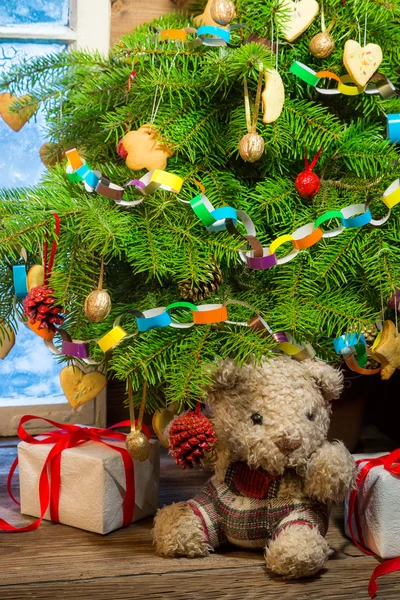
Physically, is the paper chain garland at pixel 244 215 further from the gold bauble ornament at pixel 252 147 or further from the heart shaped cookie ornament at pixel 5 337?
the heart shaped cookie ornament at pixel 5 337

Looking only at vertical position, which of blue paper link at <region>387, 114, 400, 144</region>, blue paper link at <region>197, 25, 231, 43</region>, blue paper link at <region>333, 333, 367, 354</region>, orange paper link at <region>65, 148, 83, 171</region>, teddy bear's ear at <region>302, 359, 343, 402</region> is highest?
blue paper link at <region>197, 25, 231, 43</region>

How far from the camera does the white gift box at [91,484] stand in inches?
41.3

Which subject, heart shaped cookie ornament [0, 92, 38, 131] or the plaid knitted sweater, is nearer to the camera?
the plaid knitted sweater

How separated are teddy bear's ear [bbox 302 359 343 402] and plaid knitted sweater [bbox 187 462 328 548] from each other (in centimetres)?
13

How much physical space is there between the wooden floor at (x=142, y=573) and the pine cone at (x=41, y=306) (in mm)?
305

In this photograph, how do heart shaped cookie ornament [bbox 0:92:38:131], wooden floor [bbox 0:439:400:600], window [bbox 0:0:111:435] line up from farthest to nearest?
window [bbox 0:0:111:435] < heart shaped cookie ornament [bbox 0:92:38:131] < wooden floor [bbox 0:439:400:600]

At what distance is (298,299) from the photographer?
1.01 m

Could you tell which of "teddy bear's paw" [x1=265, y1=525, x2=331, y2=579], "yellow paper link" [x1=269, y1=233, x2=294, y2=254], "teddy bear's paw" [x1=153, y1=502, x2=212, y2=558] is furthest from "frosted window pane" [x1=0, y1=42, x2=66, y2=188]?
"teddy bear's paw" [x1=265, y1=525, x2=331, y2=579]

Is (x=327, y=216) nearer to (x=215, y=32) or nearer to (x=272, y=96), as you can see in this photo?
(x=272, y=96)

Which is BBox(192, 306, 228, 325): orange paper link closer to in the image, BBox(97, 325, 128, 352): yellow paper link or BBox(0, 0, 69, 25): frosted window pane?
BBox(97, 325, 128, 352): yellow paper link

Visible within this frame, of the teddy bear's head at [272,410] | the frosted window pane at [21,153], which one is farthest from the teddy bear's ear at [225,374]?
the frosted window pane at [21,153]

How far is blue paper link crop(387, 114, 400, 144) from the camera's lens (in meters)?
1.04

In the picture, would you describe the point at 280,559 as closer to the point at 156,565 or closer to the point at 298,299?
the point at 156,565

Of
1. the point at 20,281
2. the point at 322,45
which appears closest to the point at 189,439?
the point at 20,281
